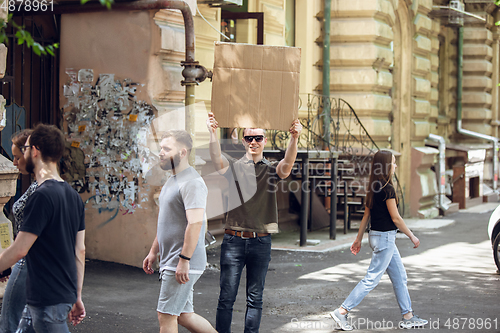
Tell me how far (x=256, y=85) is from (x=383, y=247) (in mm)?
2026

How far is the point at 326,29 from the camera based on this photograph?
12586 mm

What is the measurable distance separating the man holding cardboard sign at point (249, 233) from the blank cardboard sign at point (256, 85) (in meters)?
0.12

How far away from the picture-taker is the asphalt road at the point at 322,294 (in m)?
5.78

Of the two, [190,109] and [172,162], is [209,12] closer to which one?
[190,109]

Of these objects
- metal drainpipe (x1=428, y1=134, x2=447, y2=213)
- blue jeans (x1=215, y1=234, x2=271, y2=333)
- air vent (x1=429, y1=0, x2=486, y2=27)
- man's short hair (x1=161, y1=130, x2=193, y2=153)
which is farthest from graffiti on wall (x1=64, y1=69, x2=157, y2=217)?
air vent (x1=429, y1=0, x2=486, y2=27)

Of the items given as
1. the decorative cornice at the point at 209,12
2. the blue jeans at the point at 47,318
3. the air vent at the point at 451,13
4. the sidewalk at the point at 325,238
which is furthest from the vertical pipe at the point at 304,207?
the air vent at the point at 451,13

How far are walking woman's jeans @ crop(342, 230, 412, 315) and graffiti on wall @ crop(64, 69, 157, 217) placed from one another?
11.3 feet

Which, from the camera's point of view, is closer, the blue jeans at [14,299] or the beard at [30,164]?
the beard at [30,164]

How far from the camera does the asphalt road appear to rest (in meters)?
5.78

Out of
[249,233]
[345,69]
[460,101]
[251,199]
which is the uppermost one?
[345,69]

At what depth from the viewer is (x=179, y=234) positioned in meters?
4.08

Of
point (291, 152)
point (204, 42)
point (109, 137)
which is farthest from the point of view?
point (204, 42)

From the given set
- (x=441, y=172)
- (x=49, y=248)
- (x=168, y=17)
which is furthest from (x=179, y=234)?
(x=441, y=172)

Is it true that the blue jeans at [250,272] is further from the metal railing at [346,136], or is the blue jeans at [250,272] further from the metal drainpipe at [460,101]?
the metal drainpipe at [460,101]
